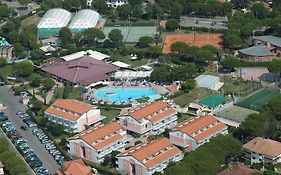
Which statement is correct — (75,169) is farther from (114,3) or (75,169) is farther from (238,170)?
(114,3)

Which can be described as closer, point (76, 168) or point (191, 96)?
point (76, 168)

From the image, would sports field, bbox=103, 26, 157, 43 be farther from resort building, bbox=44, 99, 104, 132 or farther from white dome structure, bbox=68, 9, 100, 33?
resort building, bbox=44, 99, 104, 132

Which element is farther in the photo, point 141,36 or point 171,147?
point 141,36

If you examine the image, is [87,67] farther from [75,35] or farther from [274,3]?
[274,3]

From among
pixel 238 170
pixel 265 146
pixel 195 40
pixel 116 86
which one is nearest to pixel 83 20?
pixel 195 40

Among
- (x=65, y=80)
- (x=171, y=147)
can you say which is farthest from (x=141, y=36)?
(x=171, y=147)

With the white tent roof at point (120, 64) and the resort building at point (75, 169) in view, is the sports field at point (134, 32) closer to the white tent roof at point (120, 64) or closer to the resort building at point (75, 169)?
the white tent roof at point (120, 64)
